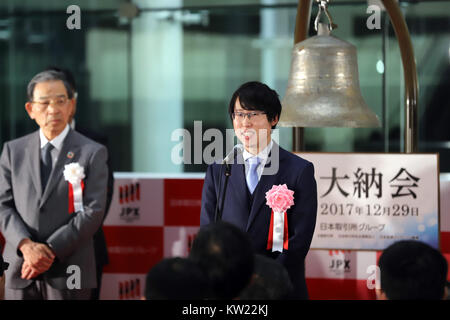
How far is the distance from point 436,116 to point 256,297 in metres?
4.09

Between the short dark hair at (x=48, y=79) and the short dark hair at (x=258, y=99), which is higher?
the short dark hair at (x=48, y=79)

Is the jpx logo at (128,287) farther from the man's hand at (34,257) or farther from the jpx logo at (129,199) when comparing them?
the man's hand at (34,257)

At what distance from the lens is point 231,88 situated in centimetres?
568

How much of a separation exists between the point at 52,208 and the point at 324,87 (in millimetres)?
1195

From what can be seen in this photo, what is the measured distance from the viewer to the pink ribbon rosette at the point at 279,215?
239cm

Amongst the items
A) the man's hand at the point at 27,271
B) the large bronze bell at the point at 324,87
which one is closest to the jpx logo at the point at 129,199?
the man's hand at the point at 27,271

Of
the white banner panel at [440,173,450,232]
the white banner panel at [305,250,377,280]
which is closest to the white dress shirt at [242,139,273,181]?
the white banner panel at [305,250,377,280]

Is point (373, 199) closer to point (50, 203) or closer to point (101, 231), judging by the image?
point (101, 231)

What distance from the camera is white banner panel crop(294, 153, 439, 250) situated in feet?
10.4

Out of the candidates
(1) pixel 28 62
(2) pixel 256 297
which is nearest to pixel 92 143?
(2) pixel 256 297

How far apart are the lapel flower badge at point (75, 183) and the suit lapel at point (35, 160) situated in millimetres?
110

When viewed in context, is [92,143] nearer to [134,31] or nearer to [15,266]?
[15,266]

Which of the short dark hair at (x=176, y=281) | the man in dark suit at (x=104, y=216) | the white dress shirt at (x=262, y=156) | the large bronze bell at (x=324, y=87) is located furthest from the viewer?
the man in dark suit at (x=104, y=216)

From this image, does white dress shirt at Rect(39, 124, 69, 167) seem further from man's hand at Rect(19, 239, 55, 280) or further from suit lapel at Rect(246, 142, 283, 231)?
suit lapel at Rect(246, 142, 283, 231)
